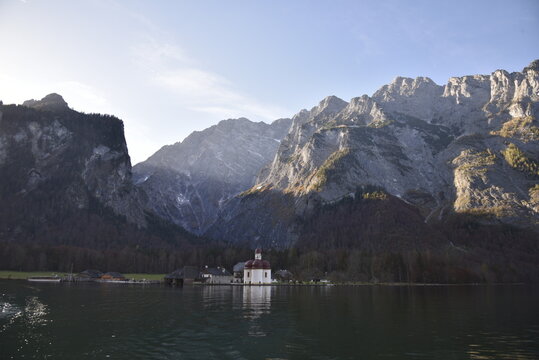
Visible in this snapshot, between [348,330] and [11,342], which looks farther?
[348,330]

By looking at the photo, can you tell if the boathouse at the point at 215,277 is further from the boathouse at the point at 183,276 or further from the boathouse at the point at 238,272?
the boathouse at the point at 183,276

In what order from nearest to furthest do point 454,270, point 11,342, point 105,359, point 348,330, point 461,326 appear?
point 105,359
point 11,342
point 348,330
point 461,326
point 454,270

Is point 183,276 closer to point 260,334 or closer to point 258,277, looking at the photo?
point 258,277

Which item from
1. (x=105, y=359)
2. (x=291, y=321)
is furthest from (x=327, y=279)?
(x=105, y=359)

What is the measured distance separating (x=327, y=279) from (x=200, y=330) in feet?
483

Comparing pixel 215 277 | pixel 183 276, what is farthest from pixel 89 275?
pixel 215 277

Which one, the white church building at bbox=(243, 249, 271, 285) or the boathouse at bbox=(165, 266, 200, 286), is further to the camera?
the white church building at bbox=(243, 249, 271, 285)

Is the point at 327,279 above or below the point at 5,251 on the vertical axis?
below

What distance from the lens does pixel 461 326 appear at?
4788 cm

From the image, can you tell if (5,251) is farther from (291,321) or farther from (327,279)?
(291,321)

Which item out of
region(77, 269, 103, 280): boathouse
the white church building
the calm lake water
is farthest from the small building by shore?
the calm lake water

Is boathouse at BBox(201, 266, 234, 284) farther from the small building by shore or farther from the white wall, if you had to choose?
the small building by shore

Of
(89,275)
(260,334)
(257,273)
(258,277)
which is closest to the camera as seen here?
(260,334)

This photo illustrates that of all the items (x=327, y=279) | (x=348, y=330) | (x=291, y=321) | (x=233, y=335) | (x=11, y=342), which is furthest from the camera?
(x=327, y=279)
